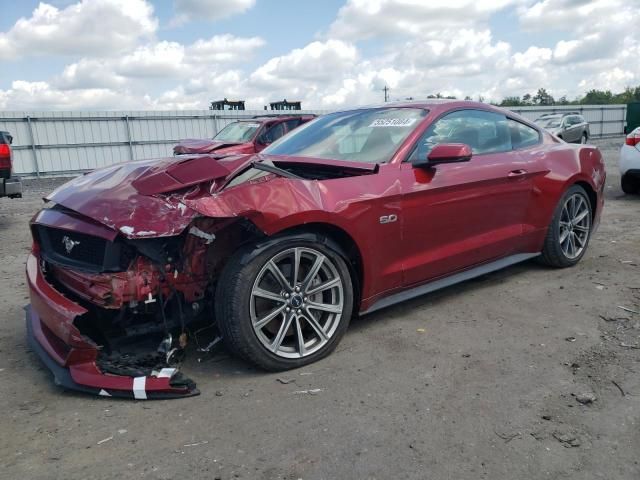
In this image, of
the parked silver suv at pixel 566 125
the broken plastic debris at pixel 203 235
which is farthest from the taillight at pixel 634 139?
the parked silver suv at pixel 566 125

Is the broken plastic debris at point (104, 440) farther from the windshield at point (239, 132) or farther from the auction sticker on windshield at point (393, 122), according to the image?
the windshield at point (239, 132)

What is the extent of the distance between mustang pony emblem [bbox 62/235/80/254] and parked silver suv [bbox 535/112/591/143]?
21697 millimetres

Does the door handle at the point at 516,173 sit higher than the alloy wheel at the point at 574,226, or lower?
higher

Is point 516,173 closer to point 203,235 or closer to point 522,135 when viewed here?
point 522,135

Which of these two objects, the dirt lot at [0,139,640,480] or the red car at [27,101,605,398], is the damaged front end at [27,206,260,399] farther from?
the dirt lot at [0,139,640,480]

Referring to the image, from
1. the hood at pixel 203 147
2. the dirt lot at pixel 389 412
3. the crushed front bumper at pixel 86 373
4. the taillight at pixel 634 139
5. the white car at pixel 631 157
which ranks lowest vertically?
the dirt lot at pixel 389 412

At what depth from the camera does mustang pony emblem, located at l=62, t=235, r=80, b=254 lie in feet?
9.95

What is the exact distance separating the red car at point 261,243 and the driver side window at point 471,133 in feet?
0.06

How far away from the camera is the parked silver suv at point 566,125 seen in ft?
71.4

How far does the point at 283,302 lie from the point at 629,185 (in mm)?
8202

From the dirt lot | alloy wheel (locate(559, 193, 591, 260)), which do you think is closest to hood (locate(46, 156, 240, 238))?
the dirt lot

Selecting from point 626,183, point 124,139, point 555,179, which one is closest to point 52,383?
point 555,179

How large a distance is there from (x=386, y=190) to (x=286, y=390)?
139 centimetres

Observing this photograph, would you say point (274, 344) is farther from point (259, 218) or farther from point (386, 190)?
point (386, 190)
